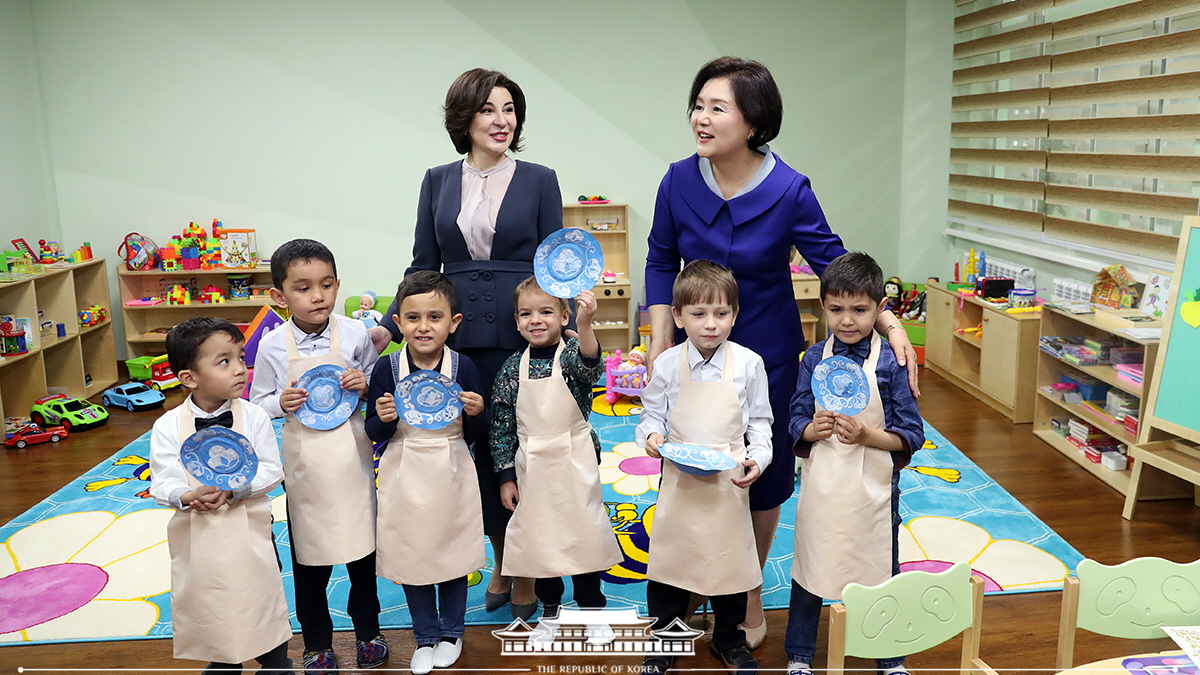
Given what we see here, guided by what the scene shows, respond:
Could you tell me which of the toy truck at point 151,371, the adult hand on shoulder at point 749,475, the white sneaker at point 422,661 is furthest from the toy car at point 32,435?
the adult hand on shoulder at point 749,475

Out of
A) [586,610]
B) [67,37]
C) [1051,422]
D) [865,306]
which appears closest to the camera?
[865,306]

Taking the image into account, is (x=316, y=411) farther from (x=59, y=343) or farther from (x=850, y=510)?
(x=59, y=343)

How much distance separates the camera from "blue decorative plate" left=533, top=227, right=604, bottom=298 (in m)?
2.58

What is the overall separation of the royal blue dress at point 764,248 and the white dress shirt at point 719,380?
12 cm

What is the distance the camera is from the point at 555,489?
2660mm

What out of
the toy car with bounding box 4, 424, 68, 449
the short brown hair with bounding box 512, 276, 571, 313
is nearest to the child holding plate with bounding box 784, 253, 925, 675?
the short brown hair with bounding box 512, 276, 571, 313

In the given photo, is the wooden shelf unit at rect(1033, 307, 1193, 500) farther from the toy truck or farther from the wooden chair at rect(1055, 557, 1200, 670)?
the toy truck

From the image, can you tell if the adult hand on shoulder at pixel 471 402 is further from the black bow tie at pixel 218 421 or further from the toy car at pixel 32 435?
the toy car at pixel 32 435

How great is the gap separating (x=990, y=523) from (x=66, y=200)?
6.69 m

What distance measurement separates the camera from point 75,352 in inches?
238

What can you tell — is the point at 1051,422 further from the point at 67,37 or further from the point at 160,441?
the point at 67,37

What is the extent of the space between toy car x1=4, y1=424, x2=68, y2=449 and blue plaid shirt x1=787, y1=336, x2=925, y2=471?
15.6 ft

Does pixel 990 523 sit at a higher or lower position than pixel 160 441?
lower

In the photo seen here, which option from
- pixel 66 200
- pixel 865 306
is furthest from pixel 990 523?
pixel 66 200
